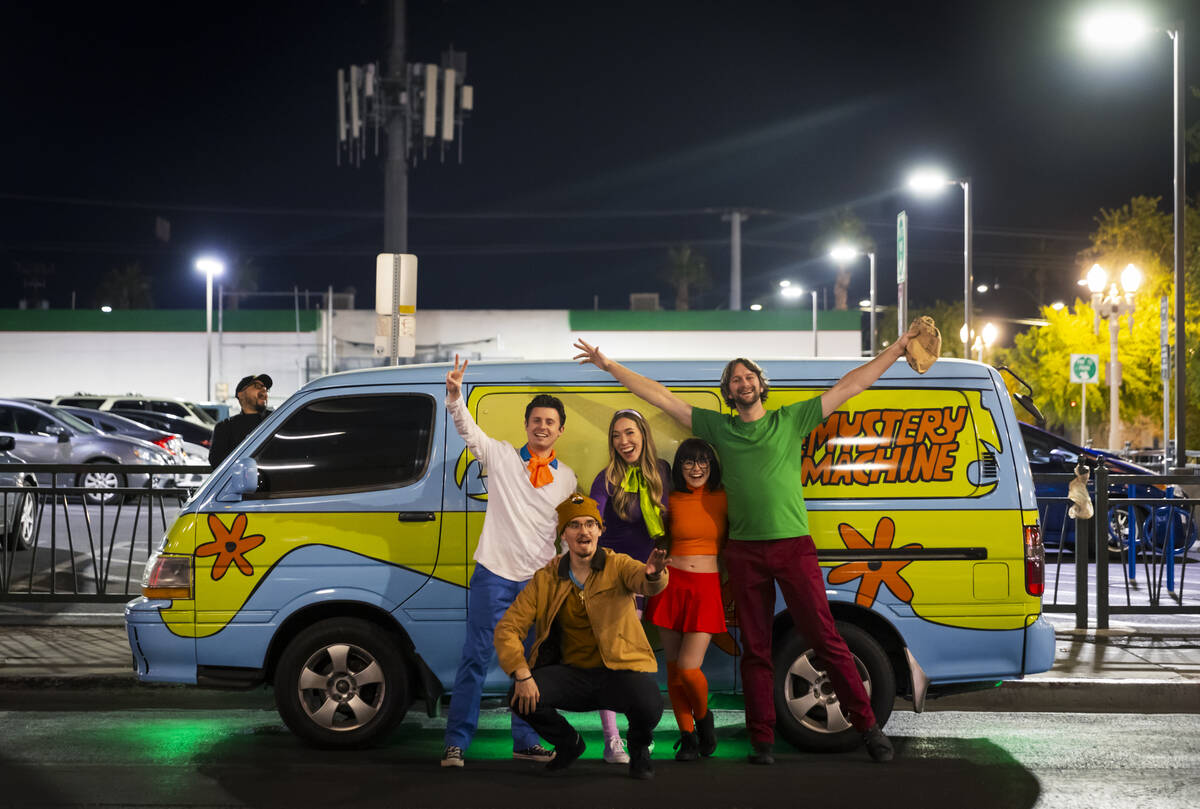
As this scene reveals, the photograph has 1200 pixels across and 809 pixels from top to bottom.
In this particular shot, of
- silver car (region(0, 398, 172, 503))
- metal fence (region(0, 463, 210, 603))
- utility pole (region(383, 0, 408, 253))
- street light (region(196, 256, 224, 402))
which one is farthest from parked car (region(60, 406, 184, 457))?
street light (region(196, 256, 224, 402))

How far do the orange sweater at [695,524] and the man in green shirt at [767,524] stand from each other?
0.09 metres

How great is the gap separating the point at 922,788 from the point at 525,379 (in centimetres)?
283

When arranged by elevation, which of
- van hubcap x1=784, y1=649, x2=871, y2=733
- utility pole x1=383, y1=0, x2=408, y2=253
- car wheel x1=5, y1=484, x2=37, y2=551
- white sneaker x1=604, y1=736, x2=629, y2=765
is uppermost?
utility pole x1=383, y1=0, x2=408, y2=253

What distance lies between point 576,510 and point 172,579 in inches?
87.3

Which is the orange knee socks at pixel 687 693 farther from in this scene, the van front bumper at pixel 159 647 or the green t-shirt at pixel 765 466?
the van front bumper at pixel 159 647

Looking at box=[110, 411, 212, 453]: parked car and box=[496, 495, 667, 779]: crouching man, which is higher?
box=[110, 411, 212, 453]: parked car

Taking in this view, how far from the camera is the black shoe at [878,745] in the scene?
20.6 feet

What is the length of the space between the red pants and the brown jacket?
1.84 feet

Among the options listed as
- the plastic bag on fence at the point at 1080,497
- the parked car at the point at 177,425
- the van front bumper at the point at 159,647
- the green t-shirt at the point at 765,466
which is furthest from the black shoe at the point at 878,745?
the parked car at the point at 177,425

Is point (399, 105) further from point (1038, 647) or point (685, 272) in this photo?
point (685, 272)

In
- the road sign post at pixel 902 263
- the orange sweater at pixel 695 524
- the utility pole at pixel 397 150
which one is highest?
the utility pole at pixel 397 150

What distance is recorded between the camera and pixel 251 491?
6.55 m

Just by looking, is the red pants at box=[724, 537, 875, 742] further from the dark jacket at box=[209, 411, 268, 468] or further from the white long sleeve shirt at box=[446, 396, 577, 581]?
the dark jacket at box=[209, 411, 268, 468]

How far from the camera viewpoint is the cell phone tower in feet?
99.2
